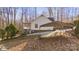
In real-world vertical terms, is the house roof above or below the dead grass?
above

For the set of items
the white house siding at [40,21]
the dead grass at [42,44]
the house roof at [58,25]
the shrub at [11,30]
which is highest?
the white house siding at [40,21]

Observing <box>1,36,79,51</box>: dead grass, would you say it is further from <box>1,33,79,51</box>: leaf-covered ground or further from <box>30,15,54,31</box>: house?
<box>30,15,54,31</box>: house

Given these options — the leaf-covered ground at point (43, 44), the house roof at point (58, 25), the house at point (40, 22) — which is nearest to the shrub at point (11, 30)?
the leaf-covered ground at point (43, 44)

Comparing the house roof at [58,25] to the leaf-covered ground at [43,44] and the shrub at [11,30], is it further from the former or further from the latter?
the shrub at [11,30]

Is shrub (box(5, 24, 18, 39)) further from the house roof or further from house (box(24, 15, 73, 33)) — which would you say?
the house roof

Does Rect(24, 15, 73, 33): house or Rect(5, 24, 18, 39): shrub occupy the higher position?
Rect(24, 15, 73, 33): house

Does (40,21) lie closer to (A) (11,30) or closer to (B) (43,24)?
(B) (43,24)

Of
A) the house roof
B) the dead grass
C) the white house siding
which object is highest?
the white house siding

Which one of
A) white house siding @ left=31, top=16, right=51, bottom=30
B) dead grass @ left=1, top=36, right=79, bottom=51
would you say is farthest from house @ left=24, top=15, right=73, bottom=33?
dead grass @ left=1, top=36, right=79, bottom=51

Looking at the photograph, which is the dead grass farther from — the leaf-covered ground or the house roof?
the house roof

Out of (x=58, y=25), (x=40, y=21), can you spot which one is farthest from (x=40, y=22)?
(x=58, y=25)

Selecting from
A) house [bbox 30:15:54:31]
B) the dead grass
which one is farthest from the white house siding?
the dead grass
